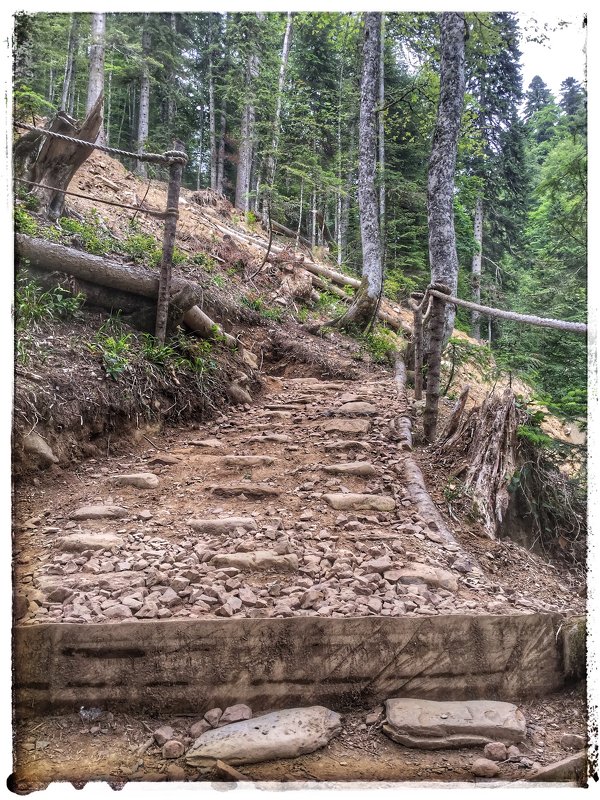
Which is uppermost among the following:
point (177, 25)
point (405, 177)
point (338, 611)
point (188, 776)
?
point (177, 25)

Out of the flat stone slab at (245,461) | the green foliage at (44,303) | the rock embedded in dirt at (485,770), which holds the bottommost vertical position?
the rock embedded in dirt at (485,770)

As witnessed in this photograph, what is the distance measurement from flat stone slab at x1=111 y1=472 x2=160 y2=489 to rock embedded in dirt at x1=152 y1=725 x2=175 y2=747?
1.53 meters

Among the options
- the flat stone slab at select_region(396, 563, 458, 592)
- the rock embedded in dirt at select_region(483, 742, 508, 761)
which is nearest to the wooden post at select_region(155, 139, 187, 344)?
the flat stone slab at select_region(396, 563, 458, 592)

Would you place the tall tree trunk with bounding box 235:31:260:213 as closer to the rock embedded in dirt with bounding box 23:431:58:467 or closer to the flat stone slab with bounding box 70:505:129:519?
the rock embedded in dirt with bounding box 23:431:58:467

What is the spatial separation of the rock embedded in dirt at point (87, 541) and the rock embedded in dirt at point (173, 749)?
3.30 feet

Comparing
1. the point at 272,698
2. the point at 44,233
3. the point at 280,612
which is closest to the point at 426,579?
the point at 280,612

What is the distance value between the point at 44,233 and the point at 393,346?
5.07 meters

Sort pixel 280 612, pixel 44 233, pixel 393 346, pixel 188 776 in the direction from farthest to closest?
1. pixel 393 346
2. pixel 44 233
3. pixel 280 612
4. pixel 188 776

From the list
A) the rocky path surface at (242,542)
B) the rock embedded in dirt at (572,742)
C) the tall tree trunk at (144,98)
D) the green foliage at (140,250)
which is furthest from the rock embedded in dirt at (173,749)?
the tall tree trunk at (144,98)

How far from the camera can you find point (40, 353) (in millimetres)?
3191

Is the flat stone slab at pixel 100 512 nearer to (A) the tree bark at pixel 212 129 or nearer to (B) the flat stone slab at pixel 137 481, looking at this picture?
(B) the flat stone slab at pixel 137 481

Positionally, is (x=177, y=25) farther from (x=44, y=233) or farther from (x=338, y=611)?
(x=338, y=611)

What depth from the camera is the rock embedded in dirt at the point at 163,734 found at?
5.00 feet

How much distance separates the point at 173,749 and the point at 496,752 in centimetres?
100
